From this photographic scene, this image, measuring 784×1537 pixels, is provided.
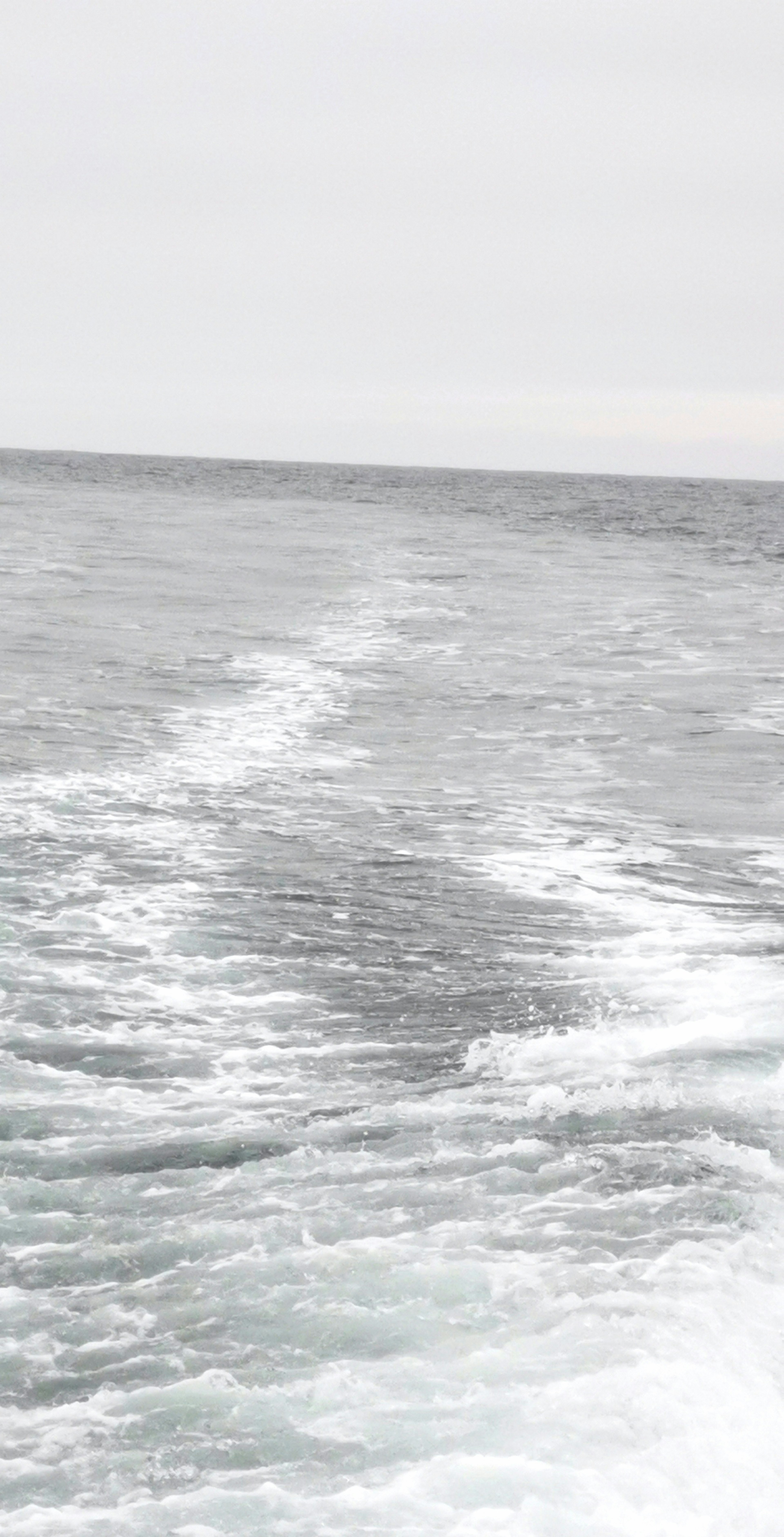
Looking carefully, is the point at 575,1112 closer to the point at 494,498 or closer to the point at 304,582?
the point at 304,582

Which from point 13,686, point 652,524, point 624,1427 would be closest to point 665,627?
point 13,686

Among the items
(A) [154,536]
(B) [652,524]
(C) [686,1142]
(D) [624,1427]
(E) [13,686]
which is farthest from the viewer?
(B) [652,524]

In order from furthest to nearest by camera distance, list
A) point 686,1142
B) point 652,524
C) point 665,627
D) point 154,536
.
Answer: point 652,524 < point 154,536 < point 665,627 < point 686,1142

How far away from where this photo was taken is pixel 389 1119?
5043mm

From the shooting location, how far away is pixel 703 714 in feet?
45.2

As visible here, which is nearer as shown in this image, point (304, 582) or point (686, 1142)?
point (686, 1142)

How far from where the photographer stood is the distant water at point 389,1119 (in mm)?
3373

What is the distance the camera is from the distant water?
3373 millimetres

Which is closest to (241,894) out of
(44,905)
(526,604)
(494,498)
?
(44,905)

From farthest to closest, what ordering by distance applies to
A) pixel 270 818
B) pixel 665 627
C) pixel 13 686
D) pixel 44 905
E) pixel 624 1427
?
pixel 665 627, pixel 13 686, pixel 270 818, pixel 44 905, pixel 624 1427

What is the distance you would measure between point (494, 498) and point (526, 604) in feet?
163

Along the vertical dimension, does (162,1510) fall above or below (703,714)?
below

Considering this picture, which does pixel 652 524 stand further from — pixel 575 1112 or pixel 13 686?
pixel 575 1112

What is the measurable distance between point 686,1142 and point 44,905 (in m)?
3.78
